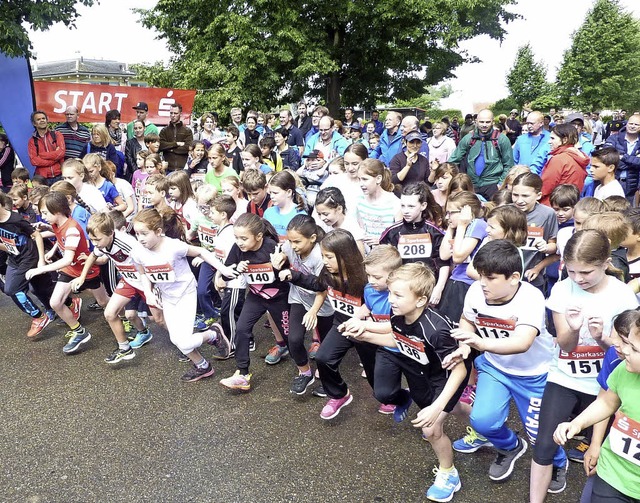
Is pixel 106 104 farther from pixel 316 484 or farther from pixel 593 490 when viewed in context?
pixel 593 490

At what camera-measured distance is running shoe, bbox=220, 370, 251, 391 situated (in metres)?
A: 4.12

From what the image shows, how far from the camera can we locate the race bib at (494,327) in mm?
2727

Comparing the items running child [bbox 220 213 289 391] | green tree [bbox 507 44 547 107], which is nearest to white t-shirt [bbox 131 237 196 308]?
running child [bbox 220 213 289 391]

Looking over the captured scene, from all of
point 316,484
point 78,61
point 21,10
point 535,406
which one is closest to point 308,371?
point 316,484

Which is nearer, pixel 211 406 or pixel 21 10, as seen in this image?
pixel 211 406

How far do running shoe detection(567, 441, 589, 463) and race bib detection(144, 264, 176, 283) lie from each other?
10.7 feet

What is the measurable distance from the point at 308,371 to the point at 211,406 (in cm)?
83

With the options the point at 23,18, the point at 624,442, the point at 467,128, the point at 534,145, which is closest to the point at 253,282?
the point at 624,442

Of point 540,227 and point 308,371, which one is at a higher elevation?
point 540,227

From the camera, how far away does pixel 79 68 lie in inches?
2790

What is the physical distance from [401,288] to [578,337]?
91 centimetres

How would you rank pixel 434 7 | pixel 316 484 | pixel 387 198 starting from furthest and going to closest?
pixel 434 7 → pixel 387 198 → pixel 316 484

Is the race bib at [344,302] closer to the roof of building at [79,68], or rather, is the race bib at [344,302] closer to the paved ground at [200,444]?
the paved ground at [200,444]

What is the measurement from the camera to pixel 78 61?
73.0 meters
